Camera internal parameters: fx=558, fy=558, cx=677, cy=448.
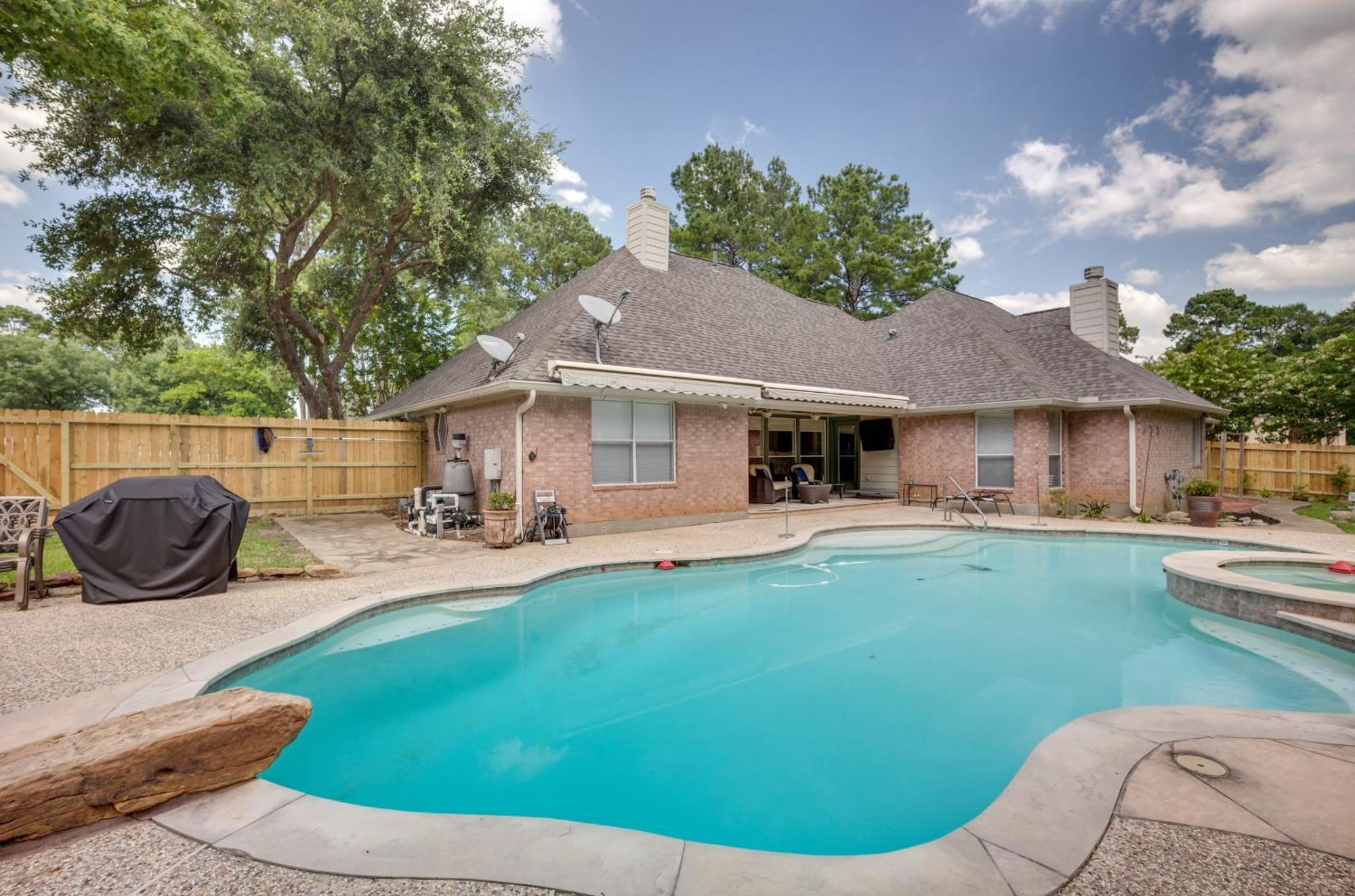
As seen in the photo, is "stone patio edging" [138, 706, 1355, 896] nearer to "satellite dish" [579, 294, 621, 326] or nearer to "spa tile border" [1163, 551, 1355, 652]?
"spa tile border" [1163, 551, 1355, 652]

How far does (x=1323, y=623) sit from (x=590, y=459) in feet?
33.8

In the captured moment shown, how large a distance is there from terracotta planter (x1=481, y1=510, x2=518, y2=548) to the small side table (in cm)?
1187

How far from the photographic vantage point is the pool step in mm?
5406

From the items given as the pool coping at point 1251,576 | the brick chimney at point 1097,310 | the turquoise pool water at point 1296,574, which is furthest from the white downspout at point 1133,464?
the turquoise pool water at point 1296,574

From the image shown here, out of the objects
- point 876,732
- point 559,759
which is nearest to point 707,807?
point 559,759

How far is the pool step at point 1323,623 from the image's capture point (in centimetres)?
541

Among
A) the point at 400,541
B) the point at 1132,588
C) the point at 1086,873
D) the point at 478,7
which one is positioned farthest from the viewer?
the point at 478,7

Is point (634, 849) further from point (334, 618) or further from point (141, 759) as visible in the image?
point (334, 618)

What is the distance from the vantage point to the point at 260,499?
14.2m

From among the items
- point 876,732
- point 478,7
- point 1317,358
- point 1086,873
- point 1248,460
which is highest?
point 478,7

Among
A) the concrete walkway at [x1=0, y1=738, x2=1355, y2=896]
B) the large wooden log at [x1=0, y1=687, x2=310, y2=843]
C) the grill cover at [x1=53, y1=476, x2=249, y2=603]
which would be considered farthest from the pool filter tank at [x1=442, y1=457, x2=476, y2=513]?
the concrete walkway at [x1=0, y1=738, x2=1355, y2=896]

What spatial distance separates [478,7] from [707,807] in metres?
19.2

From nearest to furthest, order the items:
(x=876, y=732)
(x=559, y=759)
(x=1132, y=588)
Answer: (x=559, y=759)
(x=876, y=732)
(x=1132, y=588)

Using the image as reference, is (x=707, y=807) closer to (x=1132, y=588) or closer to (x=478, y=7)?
(x=1132, y=588)
